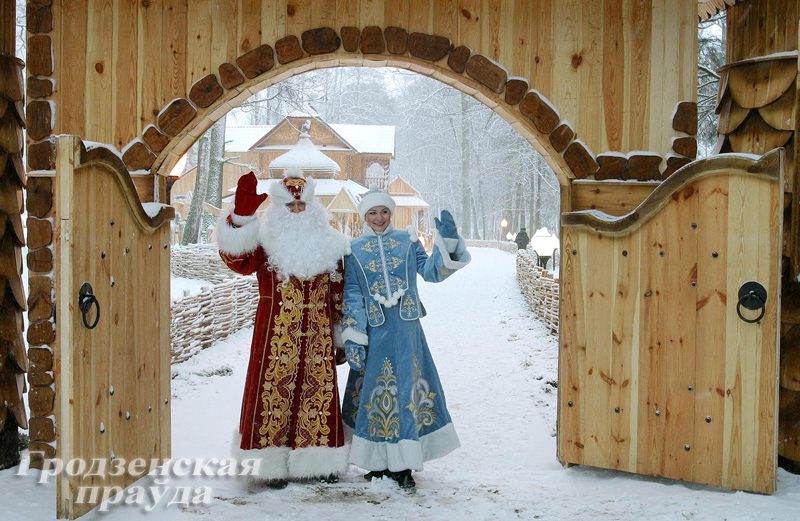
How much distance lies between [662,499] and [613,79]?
231cm

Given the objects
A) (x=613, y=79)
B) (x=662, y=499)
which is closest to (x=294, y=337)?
(x=662, y=499)

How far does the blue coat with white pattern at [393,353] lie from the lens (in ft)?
12.5

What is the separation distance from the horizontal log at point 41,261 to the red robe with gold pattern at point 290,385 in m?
1.09

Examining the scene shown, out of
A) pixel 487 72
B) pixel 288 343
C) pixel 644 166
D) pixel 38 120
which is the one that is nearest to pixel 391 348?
pixel 288 343

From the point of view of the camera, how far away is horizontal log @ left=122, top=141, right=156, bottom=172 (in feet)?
13.4

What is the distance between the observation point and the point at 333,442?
3.84 meters

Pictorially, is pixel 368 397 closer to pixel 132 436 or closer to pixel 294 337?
pixel 294 337

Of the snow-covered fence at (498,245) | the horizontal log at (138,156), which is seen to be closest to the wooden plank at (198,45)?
the horizontal log at (138,156)

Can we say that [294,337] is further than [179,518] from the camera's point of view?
Yes

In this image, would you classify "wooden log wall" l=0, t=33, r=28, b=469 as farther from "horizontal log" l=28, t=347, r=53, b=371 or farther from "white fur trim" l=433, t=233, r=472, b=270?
→ "white fur trim" l=433, t=233, r=472, b=270

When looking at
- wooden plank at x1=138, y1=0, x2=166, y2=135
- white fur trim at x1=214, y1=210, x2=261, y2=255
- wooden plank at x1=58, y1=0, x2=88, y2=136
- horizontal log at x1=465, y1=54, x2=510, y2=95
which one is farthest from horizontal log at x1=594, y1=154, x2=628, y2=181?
→ wooden plank at x1=58, y1=0, x2=88, y2=136

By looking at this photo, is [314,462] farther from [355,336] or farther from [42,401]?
[42,401]

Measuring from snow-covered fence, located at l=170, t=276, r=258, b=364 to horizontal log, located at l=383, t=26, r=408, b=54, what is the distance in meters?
4.43

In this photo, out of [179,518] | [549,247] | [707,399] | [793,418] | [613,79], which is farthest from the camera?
[549,247]
